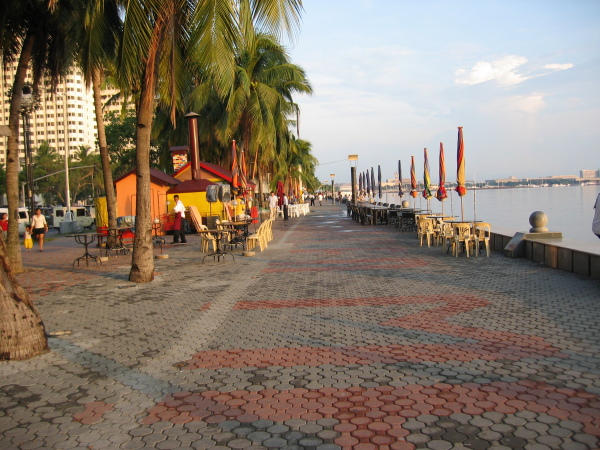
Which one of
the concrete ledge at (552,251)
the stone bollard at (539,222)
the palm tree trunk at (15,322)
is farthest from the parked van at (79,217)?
the palm tree trunk at (15,322)

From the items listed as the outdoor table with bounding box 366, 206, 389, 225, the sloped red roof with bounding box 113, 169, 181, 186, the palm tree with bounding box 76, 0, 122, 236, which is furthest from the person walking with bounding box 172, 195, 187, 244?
the outdoor table with bounding box 366, 206, 389, 225

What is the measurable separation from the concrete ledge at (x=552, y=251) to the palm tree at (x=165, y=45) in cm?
677

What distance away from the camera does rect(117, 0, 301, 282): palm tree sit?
8.48 metres

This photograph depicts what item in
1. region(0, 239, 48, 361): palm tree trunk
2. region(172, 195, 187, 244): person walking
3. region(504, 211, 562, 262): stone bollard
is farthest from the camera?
region(172, 195, 187, 244): person walking

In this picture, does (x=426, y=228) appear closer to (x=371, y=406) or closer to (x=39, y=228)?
(x=371, y=406)

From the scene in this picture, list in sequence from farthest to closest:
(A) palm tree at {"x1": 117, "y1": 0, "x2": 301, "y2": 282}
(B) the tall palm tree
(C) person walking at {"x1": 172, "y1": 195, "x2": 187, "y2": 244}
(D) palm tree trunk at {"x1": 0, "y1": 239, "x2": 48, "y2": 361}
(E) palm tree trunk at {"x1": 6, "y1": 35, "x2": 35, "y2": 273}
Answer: (C) person walking at {"x1": 172, "y1": 195, "x2": 187, "y2": 244}
(E) palm tree trunk at {"x1": 6, "y1": 35, "x2": 35, "y2": 273}
(B) the tall palm tree
(A) palm tree at {"x1": 117, "y1": 0, "x2": 301, "y2": 282}
(D) palm tree trunk at {"x1": 0, "y1": 239, "x2": 48, "y2": 361}

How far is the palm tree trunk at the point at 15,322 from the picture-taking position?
554cm

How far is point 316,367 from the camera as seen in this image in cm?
512

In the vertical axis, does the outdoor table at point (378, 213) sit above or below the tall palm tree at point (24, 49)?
below

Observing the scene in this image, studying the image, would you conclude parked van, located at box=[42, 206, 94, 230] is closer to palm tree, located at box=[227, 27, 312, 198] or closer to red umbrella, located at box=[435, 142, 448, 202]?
palm tree, located at box=[227, 27, 312, 198]

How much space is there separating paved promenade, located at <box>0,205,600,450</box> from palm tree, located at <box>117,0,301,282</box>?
1.82 meters

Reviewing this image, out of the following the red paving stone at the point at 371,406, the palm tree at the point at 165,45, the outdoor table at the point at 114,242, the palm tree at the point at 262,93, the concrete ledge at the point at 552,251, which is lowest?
the red paving stone at the point at 371,406

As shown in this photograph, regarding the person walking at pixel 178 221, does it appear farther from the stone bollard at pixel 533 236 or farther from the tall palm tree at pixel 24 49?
the stone bollard at pixel 533 236

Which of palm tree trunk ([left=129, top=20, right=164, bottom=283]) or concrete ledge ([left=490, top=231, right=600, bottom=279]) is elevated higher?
palm tree trunk ([left=129, top=20, right=164, bottom=283])
